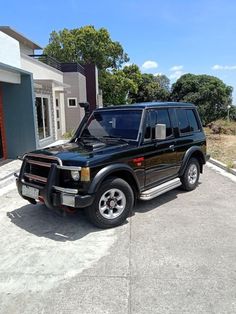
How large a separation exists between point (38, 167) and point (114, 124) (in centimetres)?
165

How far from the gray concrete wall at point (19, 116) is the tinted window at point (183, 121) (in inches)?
233

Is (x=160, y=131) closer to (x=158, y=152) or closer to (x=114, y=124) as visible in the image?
(x=158, y=152)

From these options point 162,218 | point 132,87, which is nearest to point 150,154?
point 162,218

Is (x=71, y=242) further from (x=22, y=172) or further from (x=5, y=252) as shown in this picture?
(x=22, y=172)

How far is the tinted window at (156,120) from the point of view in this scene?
532 centimetres

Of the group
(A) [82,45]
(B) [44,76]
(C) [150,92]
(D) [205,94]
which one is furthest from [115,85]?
(B) [44,76]

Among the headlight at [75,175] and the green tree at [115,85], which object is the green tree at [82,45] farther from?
the headlight at [75,175]

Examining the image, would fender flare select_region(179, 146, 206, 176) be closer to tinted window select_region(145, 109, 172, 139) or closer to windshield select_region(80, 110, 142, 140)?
tinted window select_region(145, 109, 172, 139)

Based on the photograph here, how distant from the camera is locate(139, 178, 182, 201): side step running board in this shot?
5.13 metres

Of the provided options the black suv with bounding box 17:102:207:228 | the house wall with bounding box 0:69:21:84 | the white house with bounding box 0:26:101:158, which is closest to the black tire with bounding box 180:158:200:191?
the black suv with bounding box 17:102:207:228

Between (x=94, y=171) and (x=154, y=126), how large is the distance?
5.58 feet

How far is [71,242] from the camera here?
4227 mm

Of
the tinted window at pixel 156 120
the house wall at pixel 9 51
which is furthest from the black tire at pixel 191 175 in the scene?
the house wall at pixel 9 51

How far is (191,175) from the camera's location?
6.66 m
